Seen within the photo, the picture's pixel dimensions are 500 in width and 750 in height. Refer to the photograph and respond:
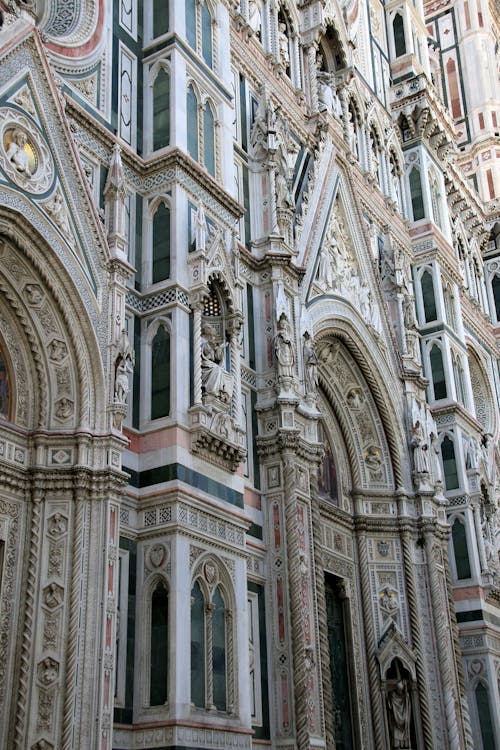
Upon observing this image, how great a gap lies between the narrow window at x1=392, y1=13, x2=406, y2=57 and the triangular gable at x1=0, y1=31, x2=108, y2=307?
18.4m

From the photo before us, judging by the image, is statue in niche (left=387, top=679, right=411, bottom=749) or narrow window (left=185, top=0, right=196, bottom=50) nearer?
narrow window (left=185, top=0, right=196, bottom=50)

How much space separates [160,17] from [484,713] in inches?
605

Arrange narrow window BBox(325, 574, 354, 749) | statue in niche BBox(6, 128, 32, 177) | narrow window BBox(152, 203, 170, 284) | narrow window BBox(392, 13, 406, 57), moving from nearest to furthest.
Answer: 1. statue in niche BBox(6, 128, 32, 177)
2. narrow window BBox(152, 203, 170, 284)
3. narrow window BBox(325, 574, 354, 749)
4. narrow window BBox(392, 13, 406, 57)

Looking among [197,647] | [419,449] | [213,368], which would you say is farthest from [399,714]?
[213,368]

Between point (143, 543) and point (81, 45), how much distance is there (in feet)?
24.6

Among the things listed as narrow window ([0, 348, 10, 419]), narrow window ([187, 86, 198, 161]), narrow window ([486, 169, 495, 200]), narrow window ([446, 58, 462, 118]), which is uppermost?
narrow window ([446, 58, 462, 118])

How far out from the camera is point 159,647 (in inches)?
464

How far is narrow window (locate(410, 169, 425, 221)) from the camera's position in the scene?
86.8 ft

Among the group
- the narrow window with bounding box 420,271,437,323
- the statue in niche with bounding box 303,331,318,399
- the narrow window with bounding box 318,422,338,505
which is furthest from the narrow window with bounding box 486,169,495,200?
the statue in niche with bounding box 303,331,318,399

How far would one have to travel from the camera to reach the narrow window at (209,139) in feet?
51.6

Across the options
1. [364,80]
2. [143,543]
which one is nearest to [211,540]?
[143,543]

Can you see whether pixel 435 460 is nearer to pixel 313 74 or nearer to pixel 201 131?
pixel 313 74

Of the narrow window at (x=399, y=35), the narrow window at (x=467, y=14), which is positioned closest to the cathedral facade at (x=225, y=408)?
the narrow window at (x=399, y=35)

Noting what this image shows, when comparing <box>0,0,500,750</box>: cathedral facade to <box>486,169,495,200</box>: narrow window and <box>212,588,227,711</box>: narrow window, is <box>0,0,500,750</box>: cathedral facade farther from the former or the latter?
<box>486,169,495,200</box>: narrow window
